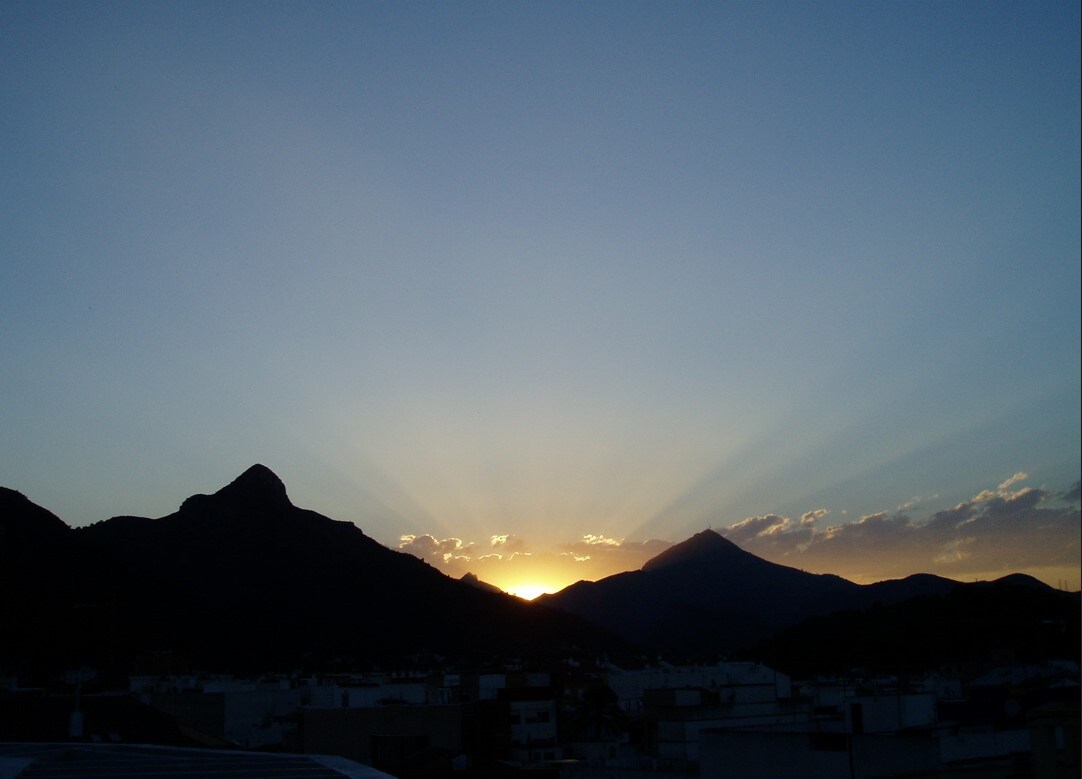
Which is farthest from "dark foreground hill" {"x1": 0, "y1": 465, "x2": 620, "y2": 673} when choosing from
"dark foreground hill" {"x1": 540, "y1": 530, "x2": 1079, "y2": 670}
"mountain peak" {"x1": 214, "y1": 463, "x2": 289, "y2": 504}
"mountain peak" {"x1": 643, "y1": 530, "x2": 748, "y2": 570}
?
"mountain peak" {"x1": 643, "y1": 530, "x2": 748, "y2": 570}

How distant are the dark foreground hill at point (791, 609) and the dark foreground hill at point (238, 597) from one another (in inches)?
1169

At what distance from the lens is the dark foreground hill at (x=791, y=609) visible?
5772 centimetres

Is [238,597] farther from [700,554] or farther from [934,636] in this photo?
[700,554]

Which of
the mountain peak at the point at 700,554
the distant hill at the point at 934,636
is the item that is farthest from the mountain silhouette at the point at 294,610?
the mountain peak at the point at 700,554

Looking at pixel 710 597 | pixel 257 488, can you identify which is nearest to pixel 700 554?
pixel 710 597

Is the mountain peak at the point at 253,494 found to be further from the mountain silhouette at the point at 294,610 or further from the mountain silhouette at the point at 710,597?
the mountain silhouette at the point at 710,597

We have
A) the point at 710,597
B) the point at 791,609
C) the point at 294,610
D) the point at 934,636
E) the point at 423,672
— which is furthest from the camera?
the point at 710,597

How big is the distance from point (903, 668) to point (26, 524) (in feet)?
209

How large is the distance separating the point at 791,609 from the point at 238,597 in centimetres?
10677

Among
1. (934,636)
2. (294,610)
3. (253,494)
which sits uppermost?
(253,494)

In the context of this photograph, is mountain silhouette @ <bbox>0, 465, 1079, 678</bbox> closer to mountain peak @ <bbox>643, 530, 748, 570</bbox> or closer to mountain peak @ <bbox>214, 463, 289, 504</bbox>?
mountain peak @ <bbox>214, 463, 289, 504</bbox>

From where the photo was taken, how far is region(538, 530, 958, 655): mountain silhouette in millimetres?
146125

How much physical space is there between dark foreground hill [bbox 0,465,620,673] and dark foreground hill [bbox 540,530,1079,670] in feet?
97.4

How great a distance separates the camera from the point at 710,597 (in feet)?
589
